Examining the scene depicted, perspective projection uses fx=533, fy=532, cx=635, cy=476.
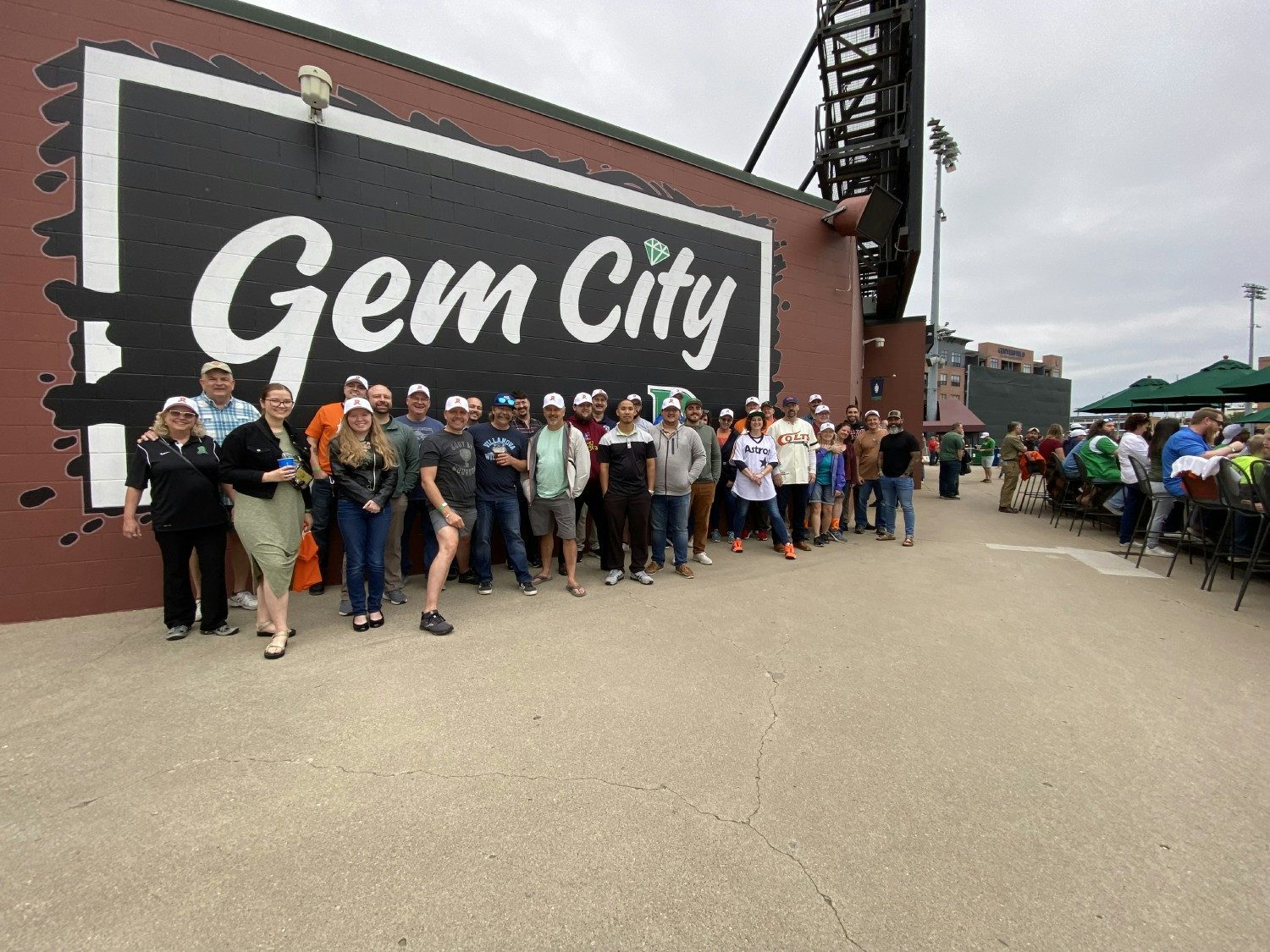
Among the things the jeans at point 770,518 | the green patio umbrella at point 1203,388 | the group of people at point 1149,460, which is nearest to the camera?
the group of people at point 1149,460

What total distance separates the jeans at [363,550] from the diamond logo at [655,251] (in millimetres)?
4530

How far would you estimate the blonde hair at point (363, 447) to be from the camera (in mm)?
3865

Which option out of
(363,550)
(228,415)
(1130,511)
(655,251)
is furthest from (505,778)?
(1130,511)

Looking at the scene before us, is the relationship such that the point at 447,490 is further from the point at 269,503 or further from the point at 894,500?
the point at 894,500

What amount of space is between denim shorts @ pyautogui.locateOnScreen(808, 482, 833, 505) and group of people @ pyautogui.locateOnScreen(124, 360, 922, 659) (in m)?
0.03

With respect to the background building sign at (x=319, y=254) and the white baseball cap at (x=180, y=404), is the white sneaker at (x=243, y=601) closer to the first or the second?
the background building sign at (x=319, y=254)

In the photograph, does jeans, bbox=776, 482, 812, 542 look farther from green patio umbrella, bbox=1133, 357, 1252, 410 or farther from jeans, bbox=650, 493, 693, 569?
green patio umbrella, bbox=1133, 357, 1252, 410

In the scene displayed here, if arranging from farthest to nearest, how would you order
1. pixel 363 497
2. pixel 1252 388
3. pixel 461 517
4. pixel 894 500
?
pixel 1252 388 → pixel 894 500 → pixel 461 517 → pixel 363 497

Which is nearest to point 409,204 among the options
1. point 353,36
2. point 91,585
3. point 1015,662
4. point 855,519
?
point 353,36

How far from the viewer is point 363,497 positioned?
13.0 feet

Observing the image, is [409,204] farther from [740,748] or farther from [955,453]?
[955,453]

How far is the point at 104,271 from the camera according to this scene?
421 centimetres

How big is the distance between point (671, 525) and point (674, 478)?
543 millimetres

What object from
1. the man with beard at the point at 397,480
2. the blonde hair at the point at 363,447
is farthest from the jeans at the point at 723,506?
the blonde hair at the point at 363,447
